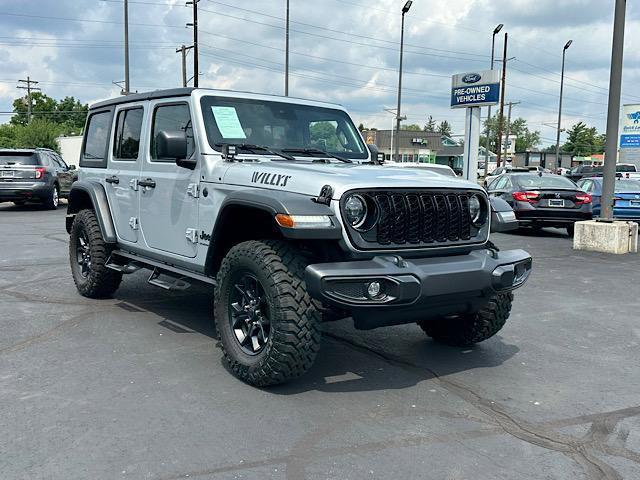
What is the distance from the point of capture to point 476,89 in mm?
19359

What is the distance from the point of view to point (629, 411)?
4.11 m

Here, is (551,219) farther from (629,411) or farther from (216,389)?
(216,389)

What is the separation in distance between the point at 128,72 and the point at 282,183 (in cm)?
2857

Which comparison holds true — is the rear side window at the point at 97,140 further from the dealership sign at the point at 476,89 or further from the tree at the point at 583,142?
the tree at the point at 583,142

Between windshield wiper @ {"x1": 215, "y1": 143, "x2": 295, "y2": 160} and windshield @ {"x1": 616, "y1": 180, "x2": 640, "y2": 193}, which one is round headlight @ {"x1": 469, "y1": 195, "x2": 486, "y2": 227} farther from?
windshield @ {"x1": 616, "y1": 180, "x2": 640, "y2": 193}

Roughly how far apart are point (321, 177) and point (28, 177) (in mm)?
16208

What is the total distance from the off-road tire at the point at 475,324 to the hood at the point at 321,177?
0.97m

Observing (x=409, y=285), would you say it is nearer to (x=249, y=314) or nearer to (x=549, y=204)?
(x=249, y=314)

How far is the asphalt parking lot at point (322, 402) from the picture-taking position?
3.31m

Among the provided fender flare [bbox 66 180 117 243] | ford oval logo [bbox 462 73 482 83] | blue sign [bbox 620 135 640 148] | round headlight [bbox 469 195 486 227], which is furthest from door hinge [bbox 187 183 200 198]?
blue sign [bbox 620 135 640 148]

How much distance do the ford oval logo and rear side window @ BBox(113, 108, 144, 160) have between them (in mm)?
14941

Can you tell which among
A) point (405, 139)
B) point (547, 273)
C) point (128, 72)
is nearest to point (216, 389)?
point (547, 273)

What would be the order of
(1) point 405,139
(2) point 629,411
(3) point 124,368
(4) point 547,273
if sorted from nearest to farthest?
(2) point 629,411 < (3) point 124,368 < (4) point 547,273 < (1) point 405,139

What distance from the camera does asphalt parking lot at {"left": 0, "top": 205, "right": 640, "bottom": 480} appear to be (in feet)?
10.9
